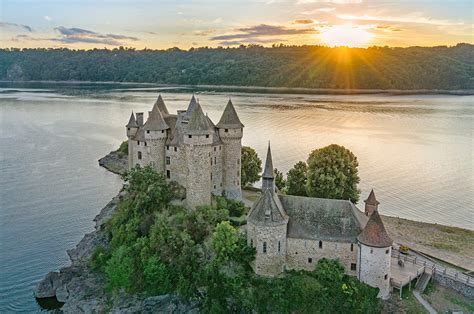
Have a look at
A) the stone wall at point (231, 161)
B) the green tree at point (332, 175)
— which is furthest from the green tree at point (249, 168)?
the stone wall at point (231, 161)

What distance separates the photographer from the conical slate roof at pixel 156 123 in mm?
43000

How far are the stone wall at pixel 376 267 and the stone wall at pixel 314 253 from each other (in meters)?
1.03

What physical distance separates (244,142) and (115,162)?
24.1 meters

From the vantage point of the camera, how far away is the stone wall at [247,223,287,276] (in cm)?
3303

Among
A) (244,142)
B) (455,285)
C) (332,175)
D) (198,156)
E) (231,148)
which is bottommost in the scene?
(455,285)

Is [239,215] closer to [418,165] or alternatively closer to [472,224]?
[472,224]

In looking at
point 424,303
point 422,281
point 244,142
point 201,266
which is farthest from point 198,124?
point 244,142

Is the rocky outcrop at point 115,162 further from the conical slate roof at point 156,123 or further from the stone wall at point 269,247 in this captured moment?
the stone wall at point 269,247

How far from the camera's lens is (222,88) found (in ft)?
645

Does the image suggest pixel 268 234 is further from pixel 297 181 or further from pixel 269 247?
pixel 297 181

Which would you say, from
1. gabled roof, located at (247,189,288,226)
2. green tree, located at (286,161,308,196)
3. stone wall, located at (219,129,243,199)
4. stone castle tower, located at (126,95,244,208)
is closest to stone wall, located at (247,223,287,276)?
gabled roof, located at (247,189,288,226)

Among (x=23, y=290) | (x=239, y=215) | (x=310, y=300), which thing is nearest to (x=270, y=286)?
(x=310, y=300)

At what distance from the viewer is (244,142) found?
9088cm

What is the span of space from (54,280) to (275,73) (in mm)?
156275
